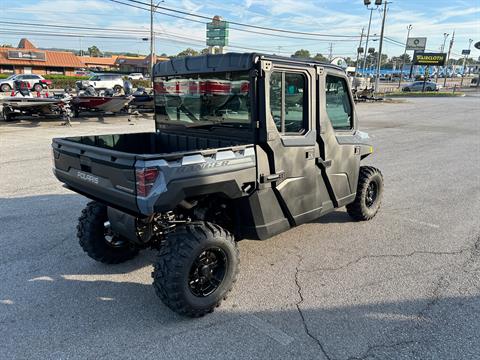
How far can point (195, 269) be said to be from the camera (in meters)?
3.21

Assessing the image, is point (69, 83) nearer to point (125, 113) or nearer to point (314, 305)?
point (125, 113)

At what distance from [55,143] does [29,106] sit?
13.9 metres

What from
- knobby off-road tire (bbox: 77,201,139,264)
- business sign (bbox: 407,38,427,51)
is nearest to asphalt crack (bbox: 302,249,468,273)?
knobby off-road tire (bbox: 77,201,139,264)

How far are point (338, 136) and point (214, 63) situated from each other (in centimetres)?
167

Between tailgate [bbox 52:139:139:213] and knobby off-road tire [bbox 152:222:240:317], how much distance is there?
0.48 m

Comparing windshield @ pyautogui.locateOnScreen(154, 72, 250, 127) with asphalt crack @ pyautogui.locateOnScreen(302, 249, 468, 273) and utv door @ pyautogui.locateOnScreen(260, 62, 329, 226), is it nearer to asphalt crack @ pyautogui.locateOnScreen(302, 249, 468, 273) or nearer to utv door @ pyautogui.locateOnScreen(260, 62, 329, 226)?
utv door @ pyautogui.locateOnScreen(260, 62, 329, 226)

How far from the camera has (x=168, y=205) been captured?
9.26 feet

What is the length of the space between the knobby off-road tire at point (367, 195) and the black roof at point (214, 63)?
1.57 meters

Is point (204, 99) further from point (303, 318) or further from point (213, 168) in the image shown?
point (303, 318)

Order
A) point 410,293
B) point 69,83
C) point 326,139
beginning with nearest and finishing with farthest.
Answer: point 410,293, point 326,139, point 69,83

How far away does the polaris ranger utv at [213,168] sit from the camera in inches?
117

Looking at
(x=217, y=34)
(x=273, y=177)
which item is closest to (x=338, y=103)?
(x=273, y=177)

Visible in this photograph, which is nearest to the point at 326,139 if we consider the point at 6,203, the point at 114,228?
the point at 114,228

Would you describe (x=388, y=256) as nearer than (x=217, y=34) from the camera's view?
Yes
